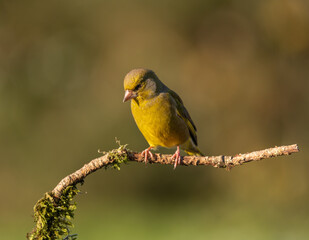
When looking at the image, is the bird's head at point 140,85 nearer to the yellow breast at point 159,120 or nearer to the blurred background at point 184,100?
the yellow breast at point 159,120

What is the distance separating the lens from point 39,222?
8.44 feet

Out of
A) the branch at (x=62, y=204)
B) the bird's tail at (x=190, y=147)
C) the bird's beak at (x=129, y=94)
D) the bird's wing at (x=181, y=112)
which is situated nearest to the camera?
the branch at (x=62, y=204)

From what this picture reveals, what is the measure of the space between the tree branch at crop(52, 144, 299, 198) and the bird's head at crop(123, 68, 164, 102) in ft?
3.00

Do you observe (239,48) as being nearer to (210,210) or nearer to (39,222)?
(210,210)

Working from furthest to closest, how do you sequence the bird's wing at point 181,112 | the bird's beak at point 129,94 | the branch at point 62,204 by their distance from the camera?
the bird's wing at point 181,112, the bird's beak at point 129,94, the branch at point 62,204

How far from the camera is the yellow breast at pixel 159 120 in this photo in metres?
4.29

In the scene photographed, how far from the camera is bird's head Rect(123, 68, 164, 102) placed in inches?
161

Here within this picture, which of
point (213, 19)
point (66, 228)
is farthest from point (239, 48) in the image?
point (66, 228)

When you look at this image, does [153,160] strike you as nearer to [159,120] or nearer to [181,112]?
[159,120]

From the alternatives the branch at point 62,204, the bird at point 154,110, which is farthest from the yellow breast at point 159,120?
the branch at point 62,204

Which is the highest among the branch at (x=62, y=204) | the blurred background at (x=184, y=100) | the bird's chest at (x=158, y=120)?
the blurred background at (x=184, y=100)

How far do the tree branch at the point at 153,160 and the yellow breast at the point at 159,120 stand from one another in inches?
36.7

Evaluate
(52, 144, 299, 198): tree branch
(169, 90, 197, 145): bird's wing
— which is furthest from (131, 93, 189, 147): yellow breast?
(52, 144, 299, 198): tree branch

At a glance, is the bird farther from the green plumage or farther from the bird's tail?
the bird's tail
